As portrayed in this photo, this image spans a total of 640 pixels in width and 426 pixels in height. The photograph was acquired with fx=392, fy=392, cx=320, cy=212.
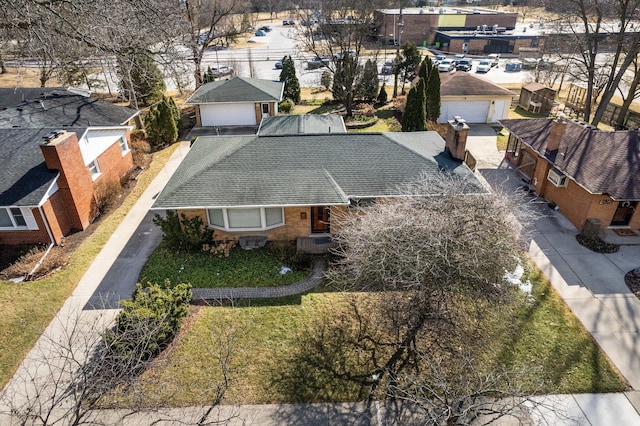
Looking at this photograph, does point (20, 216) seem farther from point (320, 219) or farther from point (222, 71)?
point (222, 71)

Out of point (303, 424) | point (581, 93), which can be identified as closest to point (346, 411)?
point (303, 424)

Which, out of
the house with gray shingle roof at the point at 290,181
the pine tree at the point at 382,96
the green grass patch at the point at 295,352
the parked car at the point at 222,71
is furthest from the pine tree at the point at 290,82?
the green grass patch at the point at 295,352

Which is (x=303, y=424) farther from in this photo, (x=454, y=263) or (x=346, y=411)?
(x=454, y=263)

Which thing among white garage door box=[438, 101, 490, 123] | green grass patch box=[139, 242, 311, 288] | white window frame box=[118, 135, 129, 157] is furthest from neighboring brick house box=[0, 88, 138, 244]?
white garage door box=[438, 101, 490, 123]

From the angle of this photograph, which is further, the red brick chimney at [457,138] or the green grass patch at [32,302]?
the red brick chimney at [457,138]

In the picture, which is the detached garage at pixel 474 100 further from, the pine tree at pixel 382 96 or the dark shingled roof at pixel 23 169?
the dark shingled roof at pixel 23 169

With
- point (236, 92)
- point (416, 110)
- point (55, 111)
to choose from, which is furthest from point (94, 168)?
point (416, 110)
